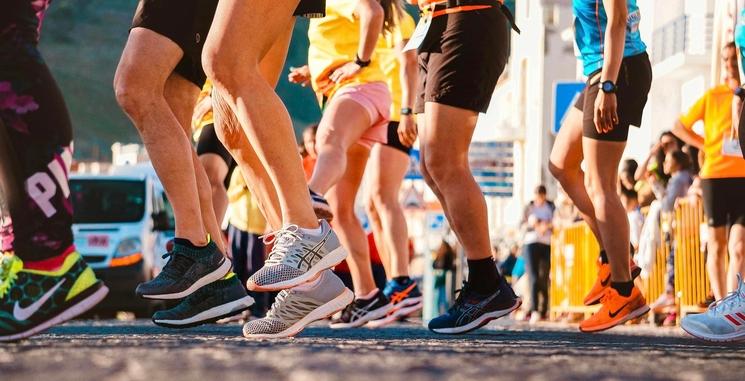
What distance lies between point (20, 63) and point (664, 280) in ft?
30.3

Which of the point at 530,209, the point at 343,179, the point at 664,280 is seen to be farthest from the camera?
the point at 530,209

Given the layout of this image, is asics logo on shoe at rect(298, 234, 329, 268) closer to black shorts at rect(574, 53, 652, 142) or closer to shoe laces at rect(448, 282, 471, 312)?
shoe laces at rect(448, 282, 471, 312)

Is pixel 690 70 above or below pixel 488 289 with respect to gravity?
above

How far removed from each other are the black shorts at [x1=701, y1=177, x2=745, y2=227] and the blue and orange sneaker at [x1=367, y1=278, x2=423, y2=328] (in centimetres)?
194

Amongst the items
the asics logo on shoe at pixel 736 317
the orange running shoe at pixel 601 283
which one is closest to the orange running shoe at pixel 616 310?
the orange running shoe at pixel 601 283

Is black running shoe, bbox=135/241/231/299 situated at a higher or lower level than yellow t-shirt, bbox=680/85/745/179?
lower

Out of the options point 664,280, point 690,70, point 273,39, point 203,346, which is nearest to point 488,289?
point 273,39

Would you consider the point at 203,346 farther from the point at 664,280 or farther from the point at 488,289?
the point at 664,280

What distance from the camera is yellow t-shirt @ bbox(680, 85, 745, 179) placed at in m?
9.33

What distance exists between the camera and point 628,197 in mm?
13508

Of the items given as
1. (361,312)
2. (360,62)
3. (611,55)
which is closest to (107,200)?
(361,312)

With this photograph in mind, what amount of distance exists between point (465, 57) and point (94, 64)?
164 m

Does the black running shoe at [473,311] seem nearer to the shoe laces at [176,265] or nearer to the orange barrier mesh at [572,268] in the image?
the shoe laces at [176,265]

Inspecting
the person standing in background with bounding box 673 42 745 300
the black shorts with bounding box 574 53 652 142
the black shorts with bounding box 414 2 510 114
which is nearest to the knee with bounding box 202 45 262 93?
the black shorts with bounding box 414 2 510 114
